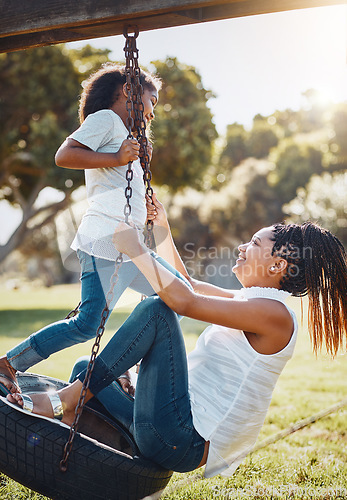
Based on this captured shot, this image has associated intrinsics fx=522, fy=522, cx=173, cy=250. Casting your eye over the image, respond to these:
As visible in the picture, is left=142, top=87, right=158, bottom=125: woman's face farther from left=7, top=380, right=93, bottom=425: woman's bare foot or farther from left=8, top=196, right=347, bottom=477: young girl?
left=7, top=380, right=93, bottom=425: woman's bare foot

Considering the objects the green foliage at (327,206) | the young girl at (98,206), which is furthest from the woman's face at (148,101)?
the green foliage at (327,206)

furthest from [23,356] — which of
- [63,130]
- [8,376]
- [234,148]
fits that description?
[234,148]

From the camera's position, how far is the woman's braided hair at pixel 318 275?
7.63 feet

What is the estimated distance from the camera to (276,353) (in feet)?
7.17

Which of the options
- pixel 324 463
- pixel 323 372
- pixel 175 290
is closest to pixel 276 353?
pixel 175 290

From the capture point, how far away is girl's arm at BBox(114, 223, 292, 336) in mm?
2107

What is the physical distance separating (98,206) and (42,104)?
12045 mm

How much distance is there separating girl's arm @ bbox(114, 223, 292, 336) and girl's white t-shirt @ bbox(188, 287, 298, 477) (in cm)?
9

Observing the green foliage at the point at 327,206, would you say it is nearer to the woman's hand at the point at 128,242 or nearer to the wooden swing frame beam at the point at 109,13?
the wooden swing frame beam at the point at 109,13

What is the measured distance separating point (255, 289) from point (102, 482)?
105 centimetres

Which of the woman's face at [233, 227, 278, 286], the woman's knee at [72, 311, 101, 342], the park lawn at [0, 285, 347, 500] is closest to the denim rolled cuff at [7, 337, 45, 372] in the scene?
the woman's knee at [72, 311, 101, 342]

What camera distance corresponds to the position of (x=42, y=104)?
13906mm

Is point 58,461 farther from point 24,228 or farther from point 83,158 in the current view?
point 24,228

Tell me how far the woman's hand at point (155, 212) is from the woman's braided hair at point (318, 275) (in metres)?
0.71
